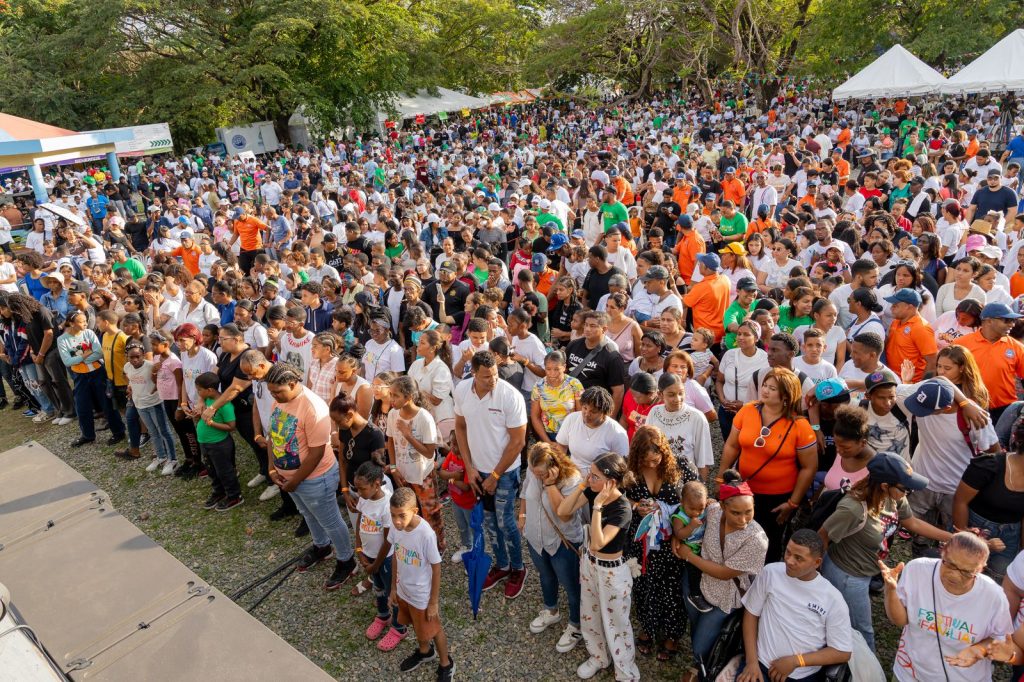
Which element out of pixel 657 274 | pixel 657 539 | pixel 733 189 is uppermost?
pixel 733 189

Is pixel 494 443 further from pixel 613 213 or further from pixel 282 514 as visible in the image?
pixel 613 213

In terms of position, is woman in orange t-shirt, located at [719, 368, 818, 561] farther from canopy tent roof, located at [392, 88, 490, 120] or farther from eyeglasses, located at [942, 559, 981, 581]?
canopy tent roof, located at [392, 88, 490, 120]

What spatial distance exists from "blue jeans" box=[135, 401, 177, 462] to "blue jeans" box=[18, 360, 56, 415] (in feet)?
8.43

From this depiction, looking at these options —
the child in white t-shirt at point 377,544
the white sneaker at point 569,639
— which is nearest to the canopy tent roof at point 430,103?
the child in white t-shirt at point 377,544

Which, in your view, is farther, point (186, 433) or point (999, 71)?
point (999, 71)

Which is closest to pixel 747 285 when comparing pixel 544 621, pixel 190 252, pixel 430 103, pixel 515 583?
pixel 515 583

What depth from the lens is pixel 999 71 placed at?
1473cm

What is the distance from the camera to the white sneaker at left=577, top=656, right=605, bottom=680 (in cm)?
390

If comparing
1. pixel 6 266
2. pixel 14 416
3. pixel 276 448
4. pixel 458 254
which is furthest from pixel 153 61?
pixel 276 448

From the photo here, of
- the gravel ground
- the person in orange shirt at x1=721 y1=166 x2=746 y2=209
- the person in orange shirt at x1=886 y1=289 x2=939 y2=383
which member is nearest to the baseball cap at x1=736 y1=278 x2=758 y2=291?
the person in orange shirt at x1=886 y1=289 x2=939 y2=383

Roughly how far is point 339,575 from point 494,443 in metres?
1.75

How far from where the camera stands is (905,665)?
3146mm

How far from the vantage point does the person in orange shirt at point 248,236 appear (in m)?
11.4

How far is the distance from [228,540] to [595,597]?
365 centimetres
